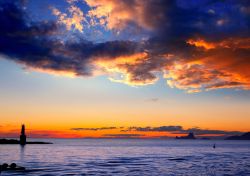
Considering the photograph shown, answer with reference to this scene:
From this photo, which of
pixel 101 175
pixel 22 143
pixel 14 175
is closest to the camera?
pixel 14 175

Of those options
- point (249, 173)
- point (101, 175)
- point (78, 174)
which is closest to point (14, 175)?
point (78, 174)

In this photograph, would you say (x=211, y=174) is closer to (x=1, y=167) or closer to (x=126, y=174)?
(x=126, y=174)

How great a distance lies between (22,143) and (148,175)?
147 metres

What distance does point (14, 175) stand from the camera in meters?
50.0

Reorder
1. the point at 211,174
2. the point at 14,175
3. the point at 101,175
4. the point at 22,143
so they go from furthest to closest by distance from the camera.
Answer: the point at 22,143 < the point at 211,174 < the point at 101,175 < the point at 14,175

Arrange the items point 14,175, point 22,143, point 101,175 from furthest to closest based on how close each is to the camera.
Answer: point 22,143 < point 101,175 < point 14,175

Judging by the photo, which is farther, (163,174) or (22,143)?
(22,143)

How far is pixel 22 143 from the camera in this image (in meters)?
186

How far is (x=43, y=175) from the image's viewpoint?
51.8m

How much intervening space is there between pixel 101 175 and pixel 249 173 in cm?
2720

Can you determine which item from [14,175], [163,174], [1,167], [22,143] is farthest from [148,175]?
[22,143]

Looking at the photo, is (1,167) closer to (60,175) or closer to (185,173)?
(60,175)

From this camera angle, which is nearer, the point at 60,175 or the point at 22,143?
the point at 60,175

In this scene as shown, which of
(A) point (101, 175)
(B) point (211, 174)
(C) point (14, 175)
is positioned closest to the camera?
(C) point (14, 175)
